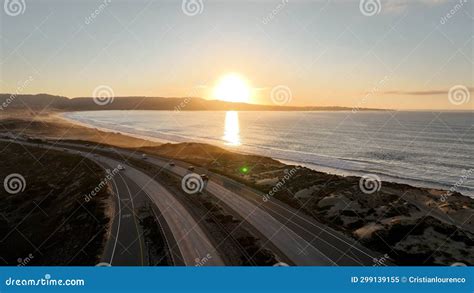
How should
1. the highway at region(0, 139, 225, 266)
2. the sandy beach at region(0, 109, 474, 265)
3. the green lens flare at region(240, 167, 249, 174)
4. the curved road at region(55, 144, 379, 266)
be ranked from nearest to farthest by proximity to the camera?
the highway at region(0, 139, 225, 266)
the curved road at region(55, 144, 379, 266)
the sandy beach at region(0, 109, 474, 265)
the green lens flare at region(240, 167, 249, 174)

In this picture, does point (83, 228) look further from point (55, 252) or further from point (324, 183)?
point (324, 183)

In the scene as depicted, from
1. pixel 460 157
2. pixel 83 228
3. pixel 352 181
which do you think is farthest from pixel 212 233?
pixel 460 157

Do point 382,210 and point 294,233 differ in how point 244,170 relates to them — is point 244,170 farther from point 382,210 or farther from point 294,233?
point 294,233

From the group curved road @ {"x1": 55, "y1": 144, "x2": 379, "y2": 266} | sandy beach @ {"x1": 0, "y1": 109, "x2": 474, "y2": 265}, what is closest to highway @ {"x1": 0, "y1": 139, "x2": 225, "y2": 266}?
curved road @ {"x1": 55, "y1": 144, "x2": 379, "y2": 266}

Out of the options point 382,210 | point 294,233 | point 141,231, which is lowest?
point 141,231

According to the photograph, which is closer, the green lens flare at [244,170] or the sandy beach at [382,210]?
the sandy beach at [382,210]

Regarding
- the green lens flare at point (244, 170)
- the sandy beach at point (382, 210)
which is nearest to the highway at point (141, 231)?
the sandy beach at point (382, 210)

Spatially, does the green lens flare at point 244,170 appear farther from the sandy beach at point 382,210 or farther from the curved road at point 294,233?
the curved road at point 294,233

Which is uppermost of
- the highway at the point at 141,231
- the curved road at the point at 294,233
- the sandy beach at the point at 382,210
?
the sandy beach at the point at 382,210

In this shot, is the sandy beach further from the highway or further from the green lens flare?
the highway

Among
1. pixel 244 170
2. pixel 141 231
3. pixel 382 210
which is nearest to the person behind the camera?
pixel 141 231

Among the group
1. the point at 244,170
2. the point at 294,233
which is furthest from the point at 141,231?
the point at 244,170

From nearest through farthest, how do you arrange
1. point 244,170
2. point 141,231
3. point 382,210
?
point 141,231 → point 382,210 → point 244,170
